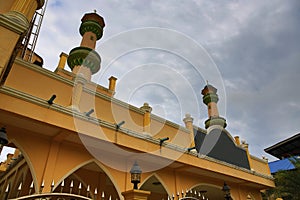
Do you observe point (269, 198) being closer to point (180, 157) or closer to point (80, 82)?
point (180, 157)

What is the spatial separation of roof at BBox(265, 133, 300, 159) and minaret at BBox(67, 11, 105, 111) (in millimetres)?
16931

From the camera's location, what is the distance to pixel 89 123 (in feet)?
18.0

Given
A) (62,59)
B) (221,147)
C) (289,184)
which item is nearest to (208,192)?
(221,147)

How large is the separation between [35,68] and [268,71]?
9681 mm

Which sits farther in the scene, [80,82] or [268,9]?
[268,9]

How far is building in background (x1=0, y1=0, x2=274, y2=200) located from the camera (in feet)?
14.0

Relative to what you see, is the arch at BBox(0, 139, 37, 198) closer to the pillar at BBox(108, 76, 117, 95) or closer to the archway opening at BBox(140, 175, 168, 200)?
the archway opening at BBox(140, 175, 168, 200)

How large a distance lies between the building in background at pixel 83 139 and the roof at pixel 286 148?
35.6 feet

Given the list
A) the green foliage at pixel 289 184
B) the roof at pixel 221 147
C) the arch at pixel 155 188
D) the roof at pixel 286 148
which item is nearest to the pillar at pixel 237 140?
the roof at pixel 221 147

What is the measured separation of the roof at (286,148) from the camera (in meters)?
19.1

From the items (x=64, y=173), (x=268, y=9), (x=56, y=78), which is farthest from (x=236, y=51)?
(x=64, y=173)

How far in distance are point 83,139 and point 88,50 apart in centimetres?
603

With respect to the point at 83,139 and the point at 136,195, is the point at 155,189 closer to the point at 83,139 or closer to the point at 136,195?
the point at 83,139

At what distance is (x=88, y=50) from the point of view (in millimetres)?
10555
